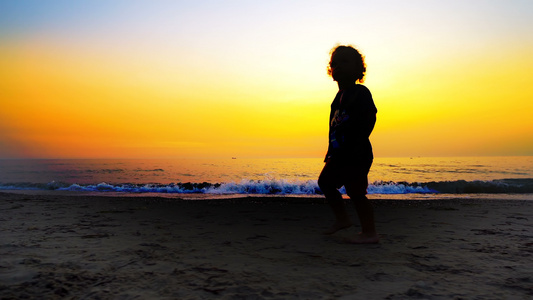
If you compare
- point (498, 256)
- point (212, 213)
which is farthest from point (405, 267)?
point (212, 213)

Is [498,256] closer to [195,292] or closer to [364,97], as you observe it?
[364,97]

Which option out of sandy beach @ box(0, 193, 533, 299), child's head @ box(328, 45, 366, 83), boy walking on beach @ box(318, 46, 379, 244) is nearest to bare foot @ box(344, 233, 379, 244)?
boy walking on beach @ box(318, 46, 379, 244)

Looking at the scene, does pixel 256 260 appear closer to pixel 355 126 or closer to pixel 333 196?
pixel 333 196

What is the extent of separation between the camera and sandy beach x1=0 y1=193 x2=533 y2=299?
6.65ft

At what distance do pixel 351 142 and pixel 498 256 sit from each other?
1.72 meters

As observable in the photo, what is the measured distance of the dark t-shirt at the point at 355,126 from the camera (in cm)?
359

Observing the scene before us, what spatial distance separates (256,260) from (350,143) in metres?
1.70

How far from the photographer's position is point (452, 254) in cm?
298

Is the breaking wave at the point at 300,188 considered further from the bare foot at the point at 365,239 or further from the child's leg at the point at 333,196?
the bare foot at the point at 365,239

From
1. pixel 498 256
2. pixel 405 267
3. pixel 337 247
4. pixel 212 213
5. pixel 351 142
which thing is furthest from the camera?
pixel 212 213

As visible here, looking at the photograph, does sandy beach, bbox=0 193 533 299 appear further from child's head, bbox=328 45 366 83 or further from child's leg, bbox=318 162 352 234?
child's head, bbox=328 45 366 83

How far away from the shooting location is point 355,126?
11.8 ft

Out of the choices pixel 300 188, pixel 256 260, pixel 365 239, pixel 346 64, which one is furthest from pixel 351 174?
pixel 300 188

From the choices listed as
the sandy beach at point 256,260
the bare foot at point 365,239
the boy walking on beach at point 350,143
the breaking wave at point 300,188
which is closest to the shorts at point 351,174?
the boy walking on beach at point 350,143
